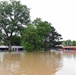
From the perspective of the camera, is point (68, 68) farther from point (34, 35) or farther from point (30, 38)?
point (30, 38)

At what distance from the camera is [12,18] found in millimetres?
43312

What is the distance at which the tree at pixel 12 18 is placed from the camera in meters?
42.3

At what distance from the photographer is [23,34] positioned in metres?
41.0

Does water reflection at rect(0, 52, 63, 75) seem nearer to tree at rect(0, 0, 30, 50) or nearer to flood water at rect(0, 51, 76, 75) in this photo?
flood water at rect(0, 51, 76, 75)

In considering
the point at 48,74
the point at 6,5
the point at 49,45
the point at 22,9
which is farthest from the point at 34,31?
the point at 48,74

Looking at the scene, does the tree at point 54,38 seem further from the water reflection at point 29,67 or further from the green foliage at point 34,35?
the water reflection at point 29,67

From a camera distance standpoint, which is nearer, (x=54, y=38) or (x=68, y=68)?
(x=68, y=68)

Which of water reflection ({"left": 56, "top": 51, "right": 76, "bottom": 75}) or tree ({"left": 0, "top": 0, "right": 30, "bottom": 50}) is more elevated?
tree ({"left": 0, "top": 0, "right": 30, "bottom": 50})

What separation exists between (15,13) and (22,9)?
180 centimetres

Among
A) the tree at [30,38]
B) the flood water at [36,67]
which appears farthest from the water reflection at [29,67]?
the tree at [30,38]

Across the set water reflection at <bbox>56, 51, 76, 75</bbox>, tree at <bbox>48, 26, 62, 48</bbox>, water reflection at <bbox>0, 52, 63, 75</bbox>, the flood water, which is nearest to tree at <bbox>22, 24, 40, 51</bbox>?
tree at <bbox>48, 26, 62, 48</bbox>

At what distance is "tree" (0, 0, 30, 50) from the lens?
42.3 meters

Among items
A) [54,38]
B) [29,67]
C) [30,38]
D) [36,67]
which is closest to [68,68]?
[36,67]

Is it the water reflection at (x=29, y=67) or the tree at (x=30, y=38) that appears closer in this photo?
the water reflection at (x=29, y=67)
